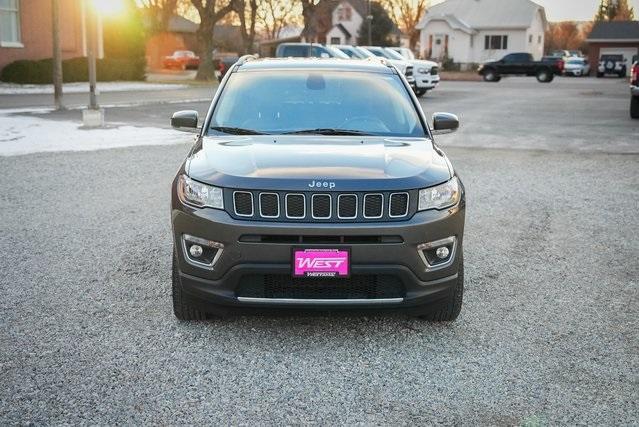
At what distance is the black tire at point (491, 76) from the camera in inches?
1997

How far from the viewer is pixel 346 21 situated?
302 feet

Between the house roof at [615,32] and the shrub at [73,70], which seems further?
the house roof at [615,32]

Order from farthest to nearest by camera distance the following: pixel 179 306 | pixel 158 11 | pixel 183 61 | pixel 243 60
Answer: pixel 183 61 < pixel 158 11 < pixel 243 60 < pixel 179 306

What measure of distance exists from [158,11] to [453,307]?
62080mm

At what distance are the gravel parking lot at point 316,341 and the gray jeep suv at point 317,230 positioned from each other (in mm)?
308

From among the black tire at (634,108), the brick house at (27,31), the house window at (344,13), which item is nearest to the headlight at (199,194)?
the black tire at (634,108)

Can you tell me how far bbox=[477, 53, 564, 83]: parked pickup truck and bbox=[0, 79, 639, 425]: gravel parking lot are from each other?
43.2m

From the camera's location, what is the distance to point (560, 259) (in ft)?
21.6

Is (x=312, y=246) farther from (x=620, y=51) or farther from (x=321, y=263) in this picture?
(x=620, y=51)

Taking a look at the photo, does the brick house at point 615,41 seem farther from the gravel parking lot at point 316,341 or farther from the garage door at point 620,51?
the gravel parking lot at point 316,341

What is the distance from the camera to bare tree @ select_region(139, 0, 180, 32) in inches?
2256

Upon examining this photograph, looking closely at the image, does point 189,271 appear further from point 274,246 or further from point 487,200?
point 487,200

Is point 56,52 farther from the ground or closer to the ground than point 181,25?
closer to the ground

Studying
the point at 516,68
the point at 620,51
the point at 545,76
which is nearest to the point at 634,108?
the point at 545,76
